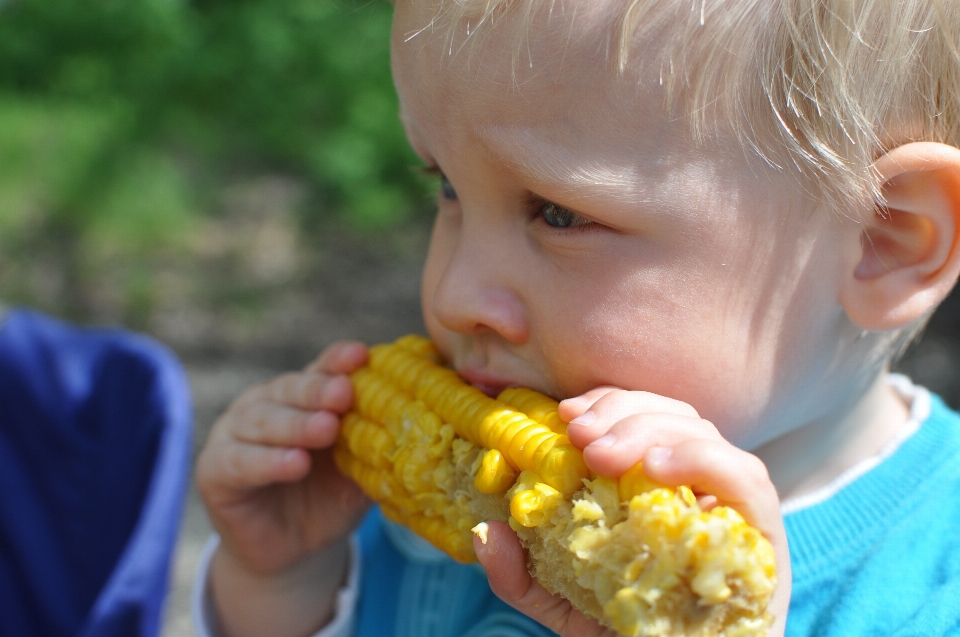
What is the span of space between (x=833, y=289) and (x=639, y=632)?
0.58 meters

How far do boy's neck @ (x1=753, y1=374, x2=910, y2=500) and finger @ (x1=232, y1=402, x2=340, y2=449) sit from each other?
0.72 meters

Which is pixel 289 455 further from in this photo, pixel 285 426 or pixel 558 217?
pixel 558 217

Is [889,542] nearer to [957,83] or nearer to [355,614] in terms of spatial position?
[957,83]

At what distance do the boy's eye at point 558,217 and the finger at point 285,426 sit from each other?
577 millimetres

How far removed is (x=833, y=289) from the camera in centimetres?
122

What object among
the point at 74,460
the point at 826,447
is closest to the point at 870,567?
the point at 826,447

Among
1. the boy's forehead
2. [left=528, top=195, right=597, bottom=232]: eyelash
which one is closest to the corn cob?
[left=528, top=195, right=597, bottom=232]: eyelash

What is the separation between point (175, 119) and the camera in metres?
6.21

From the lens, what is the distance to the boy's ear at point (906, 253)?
119 centimetres

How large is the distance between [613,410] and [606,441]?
8 cm

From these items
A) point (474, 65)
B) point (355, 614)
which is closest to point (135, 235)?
point (355, 614)

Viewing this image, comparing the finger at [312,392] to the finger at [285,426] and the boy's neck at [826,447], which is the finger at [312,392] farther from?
the boy's neck at [826,447]

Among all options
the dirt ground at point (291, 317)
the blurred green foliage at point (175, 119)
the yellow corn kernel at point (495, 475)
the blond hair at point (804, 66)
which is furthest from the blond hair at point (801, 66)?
the blurred green foliage at point (175, 119)

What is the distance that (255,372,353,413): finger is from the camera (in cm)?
153
